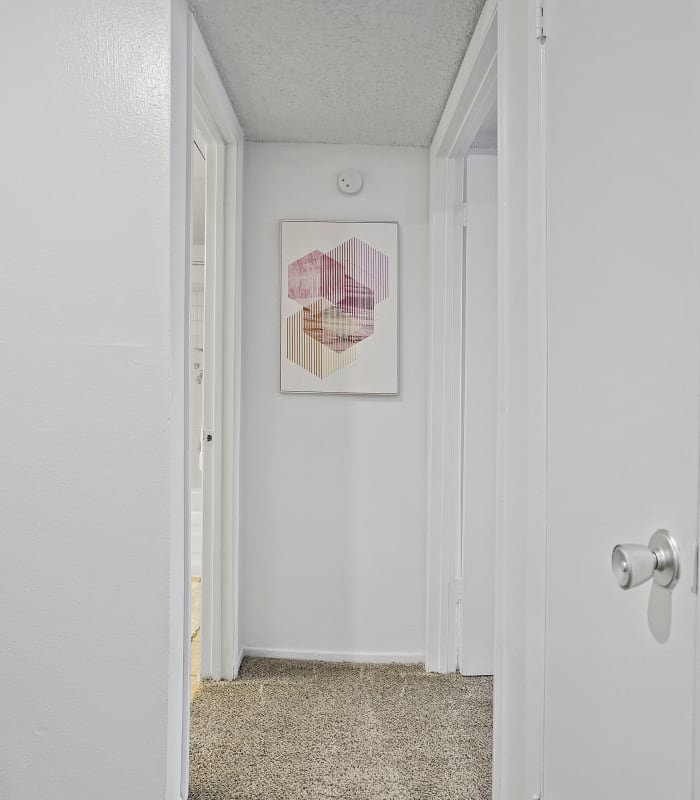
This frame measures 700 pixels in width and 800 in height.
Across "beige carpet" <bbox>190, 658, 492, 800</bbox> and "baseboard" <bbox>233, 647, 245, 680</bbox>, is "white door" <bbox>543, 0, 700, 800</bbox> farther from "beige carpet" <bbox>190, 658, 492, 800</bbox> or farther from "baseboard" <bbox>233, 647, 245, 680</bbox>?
"baseboard" <bbox>233, 647, 245, 680</bbox>

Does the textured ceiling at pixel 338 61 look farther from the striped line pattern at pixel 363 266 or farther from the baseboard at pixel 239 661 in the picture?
the baseboard at pixel 239 661

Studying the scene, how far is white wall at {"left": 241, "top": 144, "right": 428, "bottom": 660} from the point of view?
9.40ft

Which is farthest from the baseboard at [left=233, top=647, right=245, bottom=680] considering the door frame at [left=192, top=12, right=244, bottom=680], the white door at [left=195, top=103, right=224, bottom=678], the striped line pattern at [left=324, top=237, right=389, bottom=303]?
the striped line pattern at [left=324, top=237, right=389, bottom=303]

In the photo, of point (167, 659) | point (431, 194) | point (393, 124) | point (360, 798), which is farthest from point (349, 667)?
point (393, 124)

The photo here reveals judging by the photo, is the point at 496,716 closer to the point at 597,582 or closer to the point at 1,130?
the point at 597,582

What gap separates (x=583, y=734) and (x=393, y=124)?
88.2 inches

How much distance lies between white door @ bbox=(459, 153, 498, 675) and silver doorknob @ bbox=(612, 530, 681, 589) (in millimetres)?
1856

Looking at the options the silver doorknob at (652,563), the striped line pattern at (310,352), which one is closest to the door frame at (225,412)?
the striped line pattern at (310,352)

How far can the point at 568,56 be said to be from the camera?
1213mm

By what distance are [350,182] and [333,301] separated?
50 centimetres

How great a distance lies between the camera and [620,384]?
1.01m

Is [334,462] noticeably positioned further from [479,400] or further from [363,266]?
[363,266]

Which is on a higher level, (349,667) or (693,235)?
(693,235)

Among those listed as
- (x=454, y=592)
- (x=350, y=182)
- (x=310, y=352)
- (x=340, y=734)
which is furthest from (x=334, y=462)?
(x=350, y=182)
